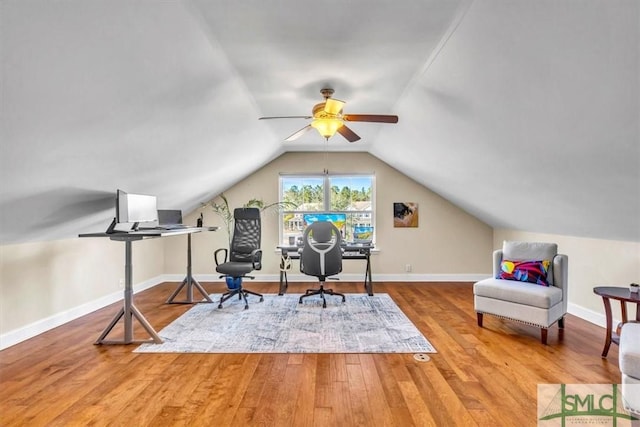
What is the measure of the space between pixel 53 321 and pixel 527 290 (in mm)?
4953

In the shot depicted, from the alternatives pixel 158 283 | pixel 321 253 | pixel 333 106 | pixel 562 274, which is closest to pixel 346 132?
pixel 333 106

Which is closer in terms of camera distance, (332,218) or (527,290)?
(527,290)

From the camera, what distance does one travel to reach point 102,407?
2.11 metres

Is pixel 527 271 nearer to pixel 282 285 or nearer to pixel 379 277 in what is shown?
pixel 379 277

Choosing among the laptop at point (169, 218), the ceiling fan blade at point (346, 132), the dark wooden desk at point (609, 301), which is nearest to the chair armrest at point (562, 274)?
the dark wooden desk at point (609, 301)

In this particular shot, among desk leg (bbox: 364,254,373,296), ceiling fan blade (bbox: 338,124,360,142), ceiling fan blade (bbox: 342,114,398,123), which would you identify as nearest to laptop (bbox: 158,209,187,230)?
ceiling fan blade (bbox: 338,124,360,142)

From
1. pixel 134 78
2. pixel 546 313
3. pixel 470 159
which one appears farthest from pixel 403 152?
pixel 134 78

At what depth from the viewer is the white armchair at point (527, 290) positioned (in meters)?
3.10

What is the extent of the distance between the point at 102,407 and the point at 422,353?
2.42 m

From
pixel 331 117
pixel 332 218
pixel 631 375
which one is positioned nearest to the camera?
pixel 631 375

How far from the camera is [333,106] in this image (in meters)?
2.97

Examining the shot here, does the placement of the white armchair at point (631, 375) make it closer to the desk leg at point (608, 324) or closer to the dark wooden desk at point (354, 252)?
the desk leg at point (608, 324)

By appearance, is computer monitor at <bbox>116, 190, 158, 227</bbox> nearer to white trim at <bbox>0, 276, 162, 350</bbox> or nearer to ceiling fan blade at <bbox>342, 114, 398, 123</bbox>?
white trim at <bbox>0, 276, 162, 350</bbox>

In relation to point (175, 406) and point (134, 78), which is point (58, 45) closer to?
point (134, 78)
